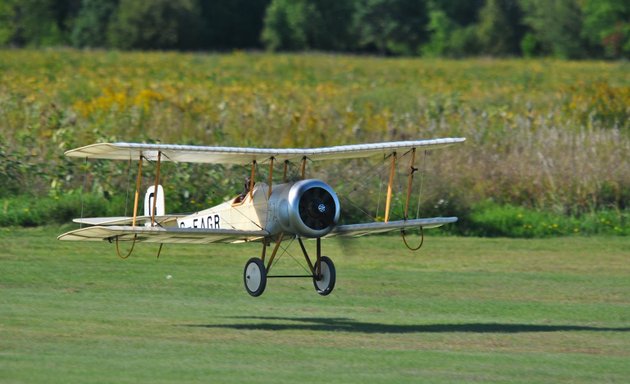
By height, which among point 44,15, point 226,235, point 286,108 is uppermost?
point 44,15

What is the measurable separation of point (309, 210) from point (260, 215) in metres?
0.78

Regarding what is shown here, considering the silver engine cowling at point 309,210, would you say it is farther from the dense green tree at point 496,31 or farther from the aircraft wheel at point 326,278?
the dense green tree at point 496,31

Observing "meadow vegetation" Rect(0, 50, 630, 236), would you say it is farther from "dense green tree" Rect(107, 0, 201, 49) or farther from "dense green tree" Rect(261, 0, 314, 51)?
"dense green tree" Rect(261, 0, 314, 51)

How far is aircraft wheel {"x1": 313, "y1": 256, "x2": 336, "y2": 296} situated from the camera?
13266 millimetres

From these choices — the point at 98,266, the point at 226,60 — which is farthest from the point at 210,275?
the point at 226,60

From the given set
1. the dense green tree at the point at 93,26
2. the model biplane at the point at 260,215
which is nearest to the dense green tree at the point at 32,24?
the dense green tree at the point at 93,26

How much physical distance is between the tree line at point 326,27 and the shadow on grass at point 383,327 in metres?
63.2

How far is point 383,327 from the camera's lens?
12.8 m

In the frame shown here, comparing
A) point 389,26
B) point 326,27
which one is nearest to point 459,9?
point 389,26

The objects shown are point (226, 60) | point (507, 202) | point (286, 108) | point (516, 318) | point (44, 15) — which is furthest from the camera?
point (44, 15)

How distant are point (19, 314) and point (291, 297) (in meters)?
4.05

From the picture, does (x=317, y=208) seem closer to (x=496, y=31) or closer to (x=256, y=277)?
(x=256, y=277)

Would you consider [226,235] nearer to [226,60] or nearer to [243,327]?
[243,327]

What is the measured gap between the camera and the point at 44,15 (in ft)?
267
